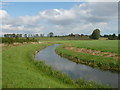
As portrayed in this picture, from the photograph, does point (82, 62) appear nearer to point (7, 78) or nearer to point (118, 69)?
point (118, 69)

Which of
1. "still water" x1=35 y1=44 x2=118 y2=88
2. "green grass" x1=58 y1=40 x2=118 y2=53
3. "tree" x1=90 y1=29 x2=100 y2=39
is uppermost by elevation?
"tree" x1=90 y1=29 x2=100 y2=39

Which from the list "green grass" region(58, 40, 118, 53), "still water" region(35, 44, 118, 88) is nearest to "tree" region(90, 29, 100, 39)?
"green grass" region(58, 40, 118, 53)

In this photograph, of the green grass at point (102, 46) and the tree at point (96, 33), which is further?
the tree at point (96, 33)

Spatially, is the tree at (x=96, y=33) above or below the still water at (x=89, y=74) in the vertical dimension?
above

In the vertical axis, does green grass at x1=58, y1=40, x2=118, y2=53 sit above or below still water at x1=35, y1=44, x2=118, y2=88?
above

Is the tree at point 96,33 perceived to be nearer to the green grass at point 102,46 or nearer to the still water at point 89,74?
the green grass at point 102,46

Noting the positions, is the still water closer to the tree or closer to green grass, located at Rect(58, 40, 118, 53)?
green grass, located at Rect(58, 40, 118, 53)

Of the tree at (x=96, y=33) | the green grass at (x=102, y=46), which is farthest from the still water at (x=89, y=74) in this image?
the tree at (x=96, y=33)

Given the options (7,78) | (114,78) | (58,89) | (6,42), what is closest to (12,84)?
(7,78)

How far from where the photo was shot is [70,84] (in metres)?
14.1

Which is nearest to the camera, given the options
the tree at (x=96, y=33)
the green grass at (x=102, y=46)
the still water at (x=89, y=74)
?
the still water at (x=89, y=74)

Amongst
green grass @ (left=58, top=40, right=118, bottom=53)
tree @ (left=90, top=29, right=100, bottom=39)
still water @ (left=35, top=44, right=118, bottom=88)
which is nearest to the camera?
still water @ (left=35, top=44, right=118, bottom=88)

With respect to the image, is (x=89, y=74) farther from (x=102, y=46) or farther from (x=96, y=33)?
(x=96, y=33)

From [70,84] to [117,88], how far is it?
17.4ft
